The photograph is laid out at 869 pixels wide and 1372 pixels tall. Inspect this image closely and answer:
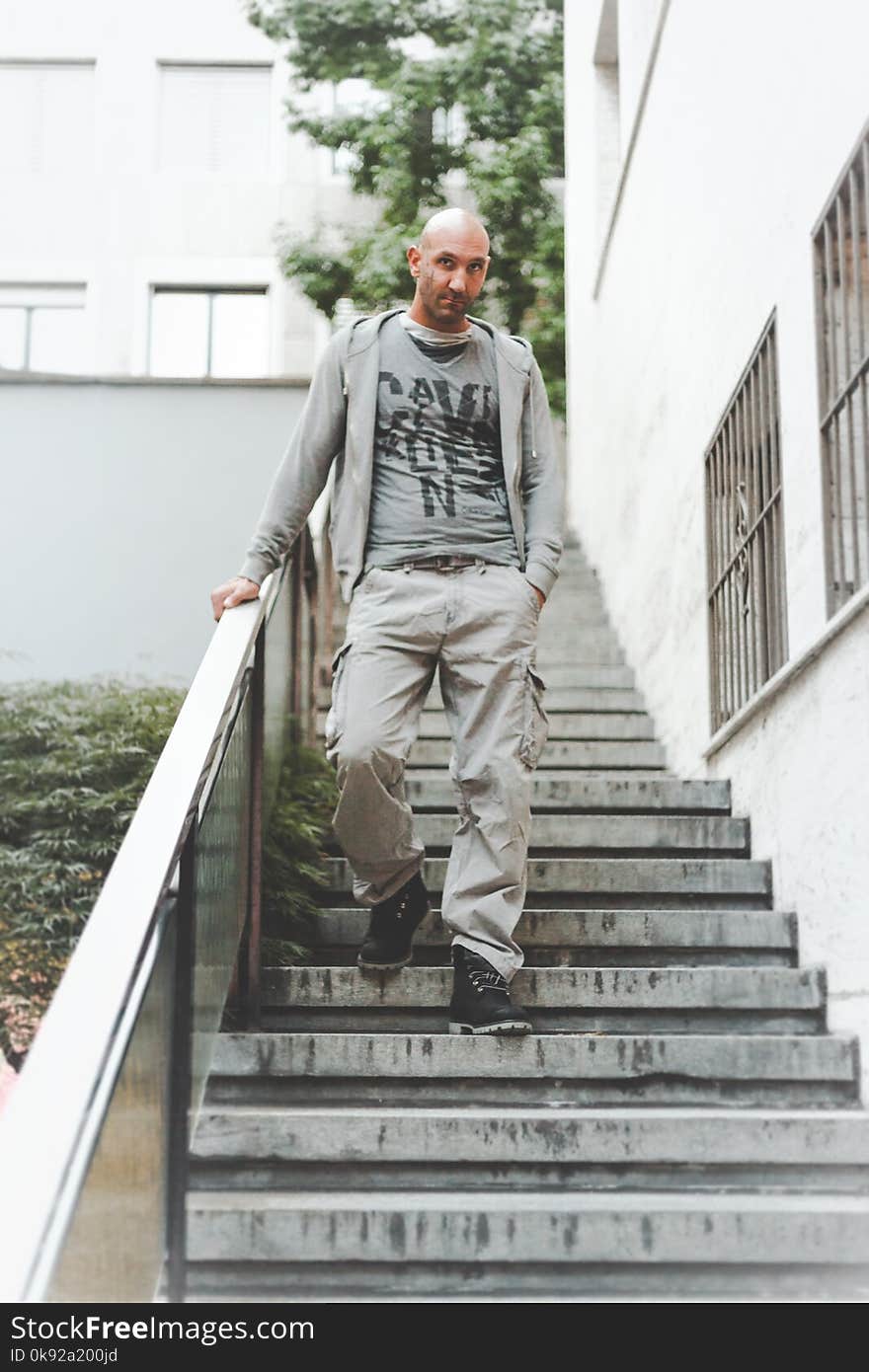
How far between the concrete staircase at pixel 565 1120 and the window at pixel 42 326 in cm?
1307

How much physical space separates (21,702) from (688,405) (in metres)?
3.33

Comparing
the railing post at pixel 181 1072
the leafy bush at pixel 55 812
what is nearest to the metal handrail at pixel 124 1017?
the railing post at pixel 181 1072

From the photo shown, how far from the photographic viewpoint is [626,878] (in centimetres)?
394

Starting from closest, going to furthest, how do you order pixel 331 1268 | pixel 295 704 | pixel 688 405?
pixel 331 1268 → pixel 295 704 → pixel 688 405

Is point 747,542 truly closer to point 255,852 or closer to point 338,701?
point 338,701

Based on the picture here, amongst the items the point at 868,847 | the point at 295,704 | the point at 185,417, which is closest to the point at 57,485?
the point at 185,417

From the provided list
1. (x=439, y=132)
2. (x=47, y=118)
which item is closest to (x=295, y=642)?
(x=439, y=132)

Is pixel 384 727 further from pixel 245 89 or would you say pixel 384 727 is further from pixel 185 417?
pixel 245 89

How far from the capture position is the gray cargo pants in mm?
3197

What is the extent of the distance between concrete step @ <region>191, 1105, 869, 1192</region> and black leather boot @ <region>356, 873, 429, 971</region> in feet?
1.90

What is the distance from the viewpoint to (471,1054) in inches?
122

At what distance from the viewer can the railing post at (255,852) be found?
3.28 m

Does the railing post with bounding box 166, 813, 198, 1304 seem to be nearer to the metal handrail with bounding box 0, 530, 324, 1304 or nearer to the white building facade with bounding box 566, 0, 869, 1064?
the metal handrail with bounding box 0, 530, 324, 1304

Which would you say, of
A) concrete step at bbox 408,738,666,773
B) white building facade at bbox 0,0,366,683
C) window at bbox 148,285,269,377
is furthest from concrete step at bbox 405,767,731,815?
window at bbox 148,285,269,377
